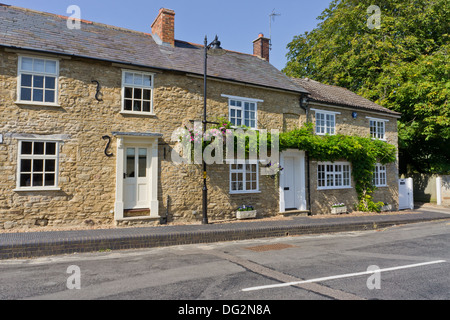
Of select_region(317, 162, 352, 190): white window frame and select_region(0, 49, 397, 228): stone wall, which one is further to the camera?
select_region(317, 162, 352, 190): white window frame

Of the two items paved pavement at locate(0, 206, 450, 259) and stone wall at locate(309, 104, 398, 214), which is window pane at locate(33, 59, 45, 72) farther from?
stone wall at locate(309, 104, 398, 214)

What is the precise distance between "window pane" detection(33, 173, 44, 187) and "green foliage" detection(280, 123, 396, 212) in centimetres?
915

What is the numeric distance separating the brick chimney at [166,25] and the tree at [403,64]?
13.8m

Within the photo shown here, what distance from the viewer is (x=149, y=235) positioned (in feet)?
28.4

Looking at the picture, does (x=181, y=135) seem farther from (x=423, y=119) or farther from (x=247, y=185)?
(x=423, y=119)

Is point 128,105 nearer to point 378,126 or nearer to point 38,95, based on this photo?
point 38,95

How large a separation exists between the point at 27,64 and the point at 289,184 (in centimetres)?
1111

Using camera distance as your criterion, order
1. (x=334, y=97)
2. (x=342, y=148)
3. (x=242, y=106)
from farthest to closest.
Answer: (x=334, y=97) < (x=342, y=148) < (x=242, y=106)

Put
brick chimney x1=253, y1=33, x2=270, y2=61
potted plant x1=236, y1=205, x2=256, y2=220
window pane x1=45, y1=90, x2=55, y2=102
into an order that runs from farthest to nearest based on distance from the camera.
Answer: brick chimney x1=253, y1=33, x2=270, y2=61 → potted plant x1=236, y1=205, x2=256, y2=220 → window pane x1=45, y1=90, x2=55, y2=102

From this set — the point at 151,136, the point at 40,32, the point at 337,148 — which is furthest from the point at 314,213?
the point at 40,32

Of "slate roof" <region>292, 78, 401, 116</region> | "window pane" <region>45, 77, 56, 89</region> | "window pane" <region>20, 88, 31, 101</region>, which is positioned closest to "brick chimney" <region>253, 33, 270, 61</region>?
"slate roof" <region>292, 78, 401, 116</region>

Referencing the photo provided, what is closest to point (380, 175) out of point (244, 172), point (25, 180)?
point (244, 172)

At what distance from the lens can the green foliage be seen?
13945 millimetres

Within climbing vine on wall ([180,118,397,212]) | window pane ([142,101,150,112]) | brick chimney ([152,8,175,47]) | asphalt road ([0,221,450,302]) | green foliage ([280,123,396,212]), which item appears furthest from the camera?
green foliage ([280,123,396,212])
